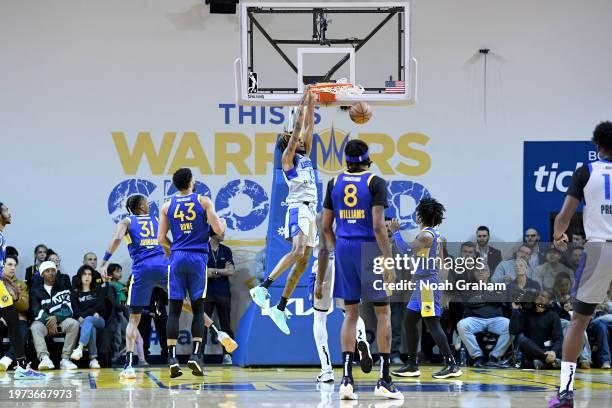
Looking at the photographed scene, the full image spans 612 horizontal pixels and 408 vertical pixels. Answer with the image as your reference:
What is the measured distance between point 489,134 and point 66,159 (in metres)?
8.00

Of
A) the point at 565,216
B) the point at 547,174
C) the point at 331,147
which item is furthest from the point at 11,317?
the point at 547,174

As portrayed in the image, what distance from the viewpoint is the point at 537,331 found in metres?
13.7

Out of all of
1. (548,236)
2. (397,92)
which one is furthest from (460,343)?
(397,92)

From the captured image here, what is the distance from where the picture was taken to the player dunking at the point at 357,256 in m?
7.68

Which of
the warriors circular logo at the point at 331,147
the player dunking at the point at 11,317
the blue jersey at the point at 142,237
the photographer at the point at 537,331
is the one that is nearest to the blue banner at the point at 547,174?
the photographer at the point at 537,331

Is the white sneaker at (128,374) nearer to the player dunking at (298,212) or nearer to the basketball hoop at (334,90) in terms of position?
the player dunking at (298,212)

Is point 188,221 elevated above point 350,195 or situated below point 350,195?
below

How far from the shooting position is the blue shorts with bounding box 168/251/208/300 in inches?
384

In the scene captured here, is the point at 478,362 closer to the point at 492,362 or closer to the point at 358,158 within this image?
the point at 492,362

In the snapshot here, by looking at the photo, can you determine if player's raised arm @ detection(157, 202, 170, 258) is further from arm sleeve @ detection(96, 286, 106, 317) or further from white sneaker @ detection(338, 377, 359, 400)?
arm sleeve @ detection(96, 286, 106, 317)

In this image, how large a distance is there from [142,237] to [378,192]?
13.8ft

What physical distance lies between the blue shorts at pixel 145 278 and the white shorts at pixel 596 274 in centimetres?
576

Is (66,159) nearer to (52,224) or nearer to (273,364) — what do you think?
(52,224)

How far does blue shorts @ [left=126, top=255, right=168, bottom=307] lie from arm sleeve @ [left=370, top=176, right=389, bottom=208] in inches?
164
